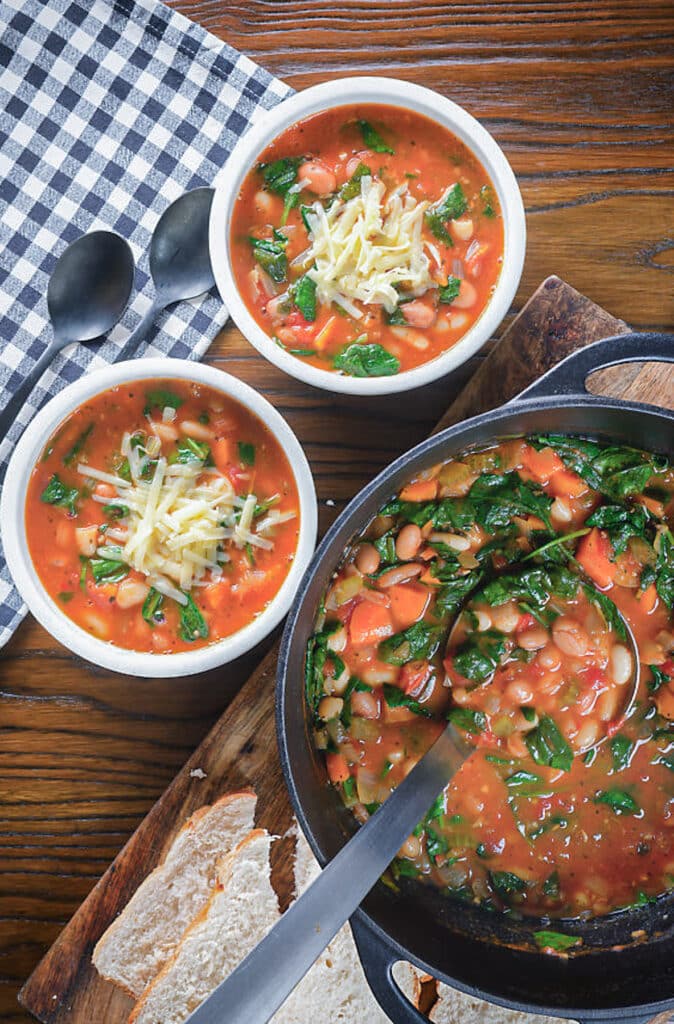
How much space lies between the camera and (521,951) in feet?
9.35

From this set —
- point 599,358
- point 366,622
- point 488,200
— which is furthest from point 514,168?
point 366,622

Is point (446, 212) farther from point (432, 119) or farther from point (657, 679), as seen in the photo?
point (657, 679)

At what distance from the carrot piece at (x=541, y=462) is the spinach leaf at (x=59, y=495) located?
1.25 metres

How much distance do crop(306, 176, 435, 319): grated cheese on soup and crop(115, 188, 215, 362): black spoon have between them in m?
0.37

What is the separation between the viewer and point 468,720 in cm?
274

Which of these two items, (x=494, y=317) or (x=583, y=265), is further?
(x=583, y=265)

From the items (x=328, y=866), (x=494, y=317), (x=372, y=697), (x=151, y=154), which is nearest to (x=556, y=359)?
(x=494, y=317)

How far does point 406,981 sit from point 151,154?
104 inches

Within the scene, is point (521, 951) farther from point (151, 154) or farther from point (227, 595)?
point (151, 154)

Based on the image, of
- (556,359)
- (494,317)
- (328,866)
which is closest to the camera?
(328,866)

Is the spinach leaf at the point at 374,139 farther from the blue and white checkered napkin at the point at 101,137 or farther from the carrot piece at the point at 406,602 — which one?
the carrot piece at the point at 406,602

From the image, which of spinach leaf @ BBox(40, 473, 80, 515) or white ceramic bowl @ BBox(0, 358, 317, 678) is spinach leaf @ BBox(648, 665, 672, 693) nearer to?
white ceramic bowl @ BBox(0, 358, 317, 678)

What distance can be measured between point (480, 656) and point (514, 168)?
5.06 ft

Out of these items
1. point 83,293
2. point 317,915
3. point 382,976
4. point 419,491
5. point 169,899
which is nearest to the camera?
point 317,915
